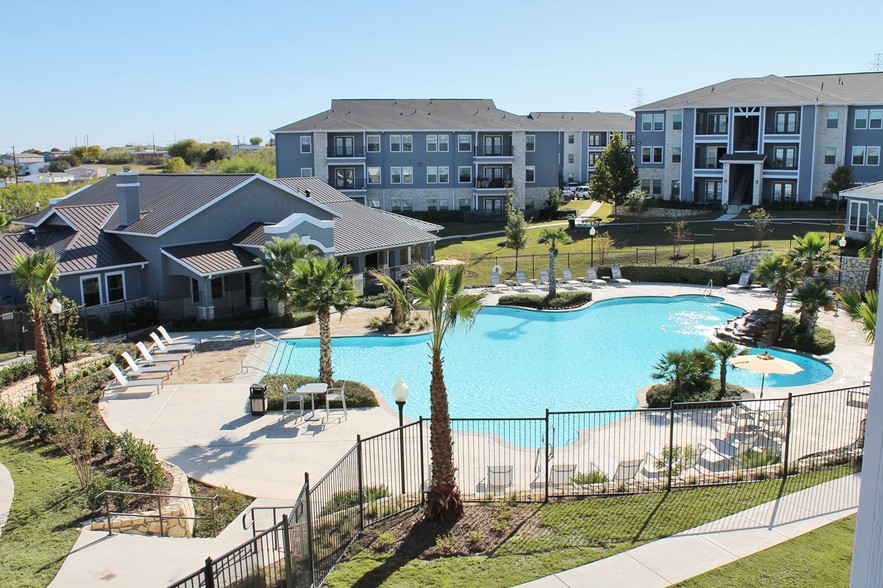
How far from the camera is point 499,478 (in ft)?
52.4

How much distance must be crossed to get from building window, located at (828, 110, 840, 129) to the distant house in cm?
3752

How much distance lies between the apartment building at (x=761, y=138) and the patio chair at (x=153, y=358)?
47591mm

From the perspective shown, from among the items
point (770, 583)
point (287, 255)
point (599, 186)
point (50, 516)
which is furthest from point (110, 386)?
point (599, 186)

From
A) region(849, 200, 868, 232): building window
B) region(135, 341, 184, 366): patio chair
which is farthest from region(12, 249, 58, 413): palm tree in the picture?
region(849, 200, 868, 232): building window

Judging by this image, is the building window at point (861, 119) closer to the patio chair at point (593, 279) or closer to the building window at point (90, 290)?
the patio chair at point (593, 279)

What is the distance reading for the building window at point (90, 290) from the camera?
32.5 meters

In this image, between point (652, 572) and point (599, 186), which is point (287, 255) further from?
point (599, 186)

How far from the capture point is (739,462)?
16.8 metres

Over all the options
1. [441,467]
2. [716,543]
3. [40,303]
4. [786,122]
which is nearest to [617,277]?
[786,122]

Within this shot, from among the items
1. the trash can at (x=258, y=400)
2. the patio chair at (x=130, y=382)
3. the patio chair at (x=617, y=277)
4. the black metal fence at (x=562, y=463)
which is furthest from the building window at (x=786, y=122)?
the patio chair at (x=130, y=382)

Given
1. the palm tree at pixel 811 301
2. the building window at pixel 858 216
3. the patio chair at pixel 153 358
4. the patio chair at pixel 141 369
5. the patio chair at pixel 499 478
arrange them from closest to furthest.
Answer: the patio chair at pixel 499 478 → the patio chair at pixel 141 369 → the patio chair at pixel 153 358 → the palm tree at pixel 811 301 → the building window at pixel 858 216

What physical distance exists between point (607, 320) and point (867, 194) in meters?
17.6

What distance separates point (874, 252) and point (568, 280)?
49.9 ft

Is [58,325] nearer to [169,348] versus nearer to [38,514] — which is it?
[169,348]
